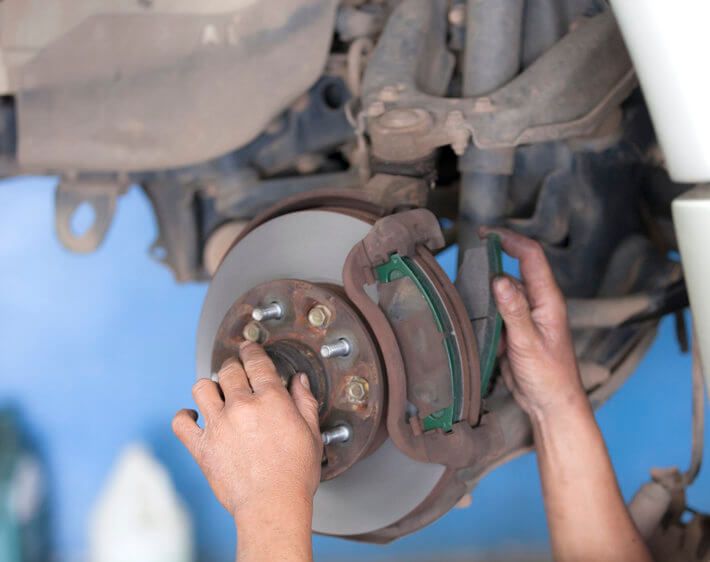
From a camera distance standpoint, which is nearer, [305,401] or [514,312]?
[305,401]

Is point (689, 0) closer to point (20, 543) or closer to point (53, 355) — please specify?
point (53, 355)

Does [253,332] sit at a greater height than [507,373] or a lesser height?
greater

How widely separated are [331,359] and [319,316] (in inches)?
1.6

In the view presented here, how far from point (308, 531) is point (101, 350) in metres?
0.97

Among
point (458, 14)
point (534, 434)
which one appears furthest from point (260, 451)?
point (458, 14)

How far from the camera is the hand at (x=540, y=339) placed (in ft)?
2.67

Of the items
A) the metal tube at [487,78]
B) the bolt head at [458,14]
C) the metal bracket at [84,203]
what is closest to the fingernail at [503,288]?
the metal tube at [487,78]

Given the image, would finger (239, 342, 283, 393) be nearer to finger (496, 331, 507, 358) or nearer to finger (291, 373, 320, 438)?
finger (291, 373, 320, 438)

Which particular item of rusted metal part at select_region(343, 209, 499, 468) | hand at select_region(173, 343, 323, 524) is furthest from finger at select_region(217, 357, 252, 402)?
rusted metal part at select_region(343, 209, 499, 468)

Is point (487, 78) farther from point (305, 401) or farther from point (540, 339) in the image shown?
point (305, 401)

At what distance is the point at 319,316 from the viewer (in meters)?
0.71

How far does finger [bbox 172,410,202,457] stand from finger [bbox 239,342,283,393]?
6cm

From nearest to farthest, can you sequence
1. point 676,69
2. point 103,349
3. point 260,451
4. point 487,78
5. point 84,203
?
point 676,69 < point 260,451 < point 487,78 < point 84,203 < point 103,349

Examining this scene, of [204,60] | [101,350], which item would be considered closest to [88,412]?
[101,350]
